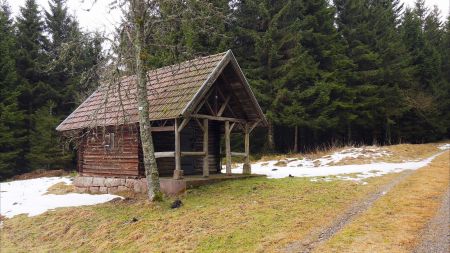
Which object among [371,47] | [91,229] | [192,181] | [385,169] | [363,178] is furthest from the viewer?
[371,47]

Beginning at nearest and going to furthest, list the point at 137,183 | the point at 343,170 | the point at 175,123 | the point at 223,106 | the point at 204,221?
the point at 204,221 < the point at 175,123 < the point at 137,183 < the point at 223,106 < the point at 343,170

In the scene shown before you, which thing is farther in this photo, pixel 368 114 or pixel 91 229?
pixel 368 114

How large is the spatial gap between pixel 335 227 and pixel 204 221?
3512mm

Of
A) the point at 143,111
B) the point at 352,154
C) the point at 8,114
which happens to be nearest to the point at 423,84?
the point at 352,154

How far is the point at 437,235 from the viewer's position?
318 inches

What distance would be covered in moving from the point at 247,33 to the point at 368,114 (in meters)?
13.4

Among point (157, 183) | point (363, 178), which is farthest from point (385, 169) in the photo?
point (157, 183)

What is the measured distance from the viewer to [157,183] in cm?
1304

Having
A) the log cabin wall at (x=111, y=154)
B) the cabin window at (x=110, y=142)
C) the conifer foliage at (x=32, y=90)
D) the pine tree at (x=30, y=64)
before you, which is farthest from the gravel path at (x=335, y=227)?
the pine tree at (x=30, y=64)

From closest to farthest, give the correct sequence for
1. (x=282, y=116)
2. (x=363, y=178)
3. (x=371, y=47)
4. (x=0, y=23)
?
(x=363, y=178) < (x=282, y=116) < (x=0, y=23) < (x=371, y=47)

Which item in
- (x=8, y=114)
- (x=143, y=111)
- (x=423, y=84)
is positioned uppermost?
(x=423, y=84)

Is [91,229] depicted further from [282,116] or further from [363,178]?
[282,116]

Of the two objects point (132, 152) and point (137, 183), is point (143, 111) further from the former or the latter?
point (137, 183)

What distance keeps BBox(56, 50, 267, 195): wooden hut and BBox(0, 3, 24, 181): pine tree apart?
13.1 metres
